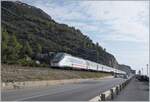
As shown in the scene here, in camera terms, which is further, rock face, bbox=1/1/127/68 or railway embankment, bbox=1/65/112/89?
rock face, bbox=1/1/127/68

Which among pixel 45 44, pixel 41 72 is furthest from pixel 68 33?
pixel 41 72

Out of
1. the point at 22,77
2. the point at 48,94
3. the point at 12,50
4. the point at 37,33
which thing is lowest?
the point at 48,94

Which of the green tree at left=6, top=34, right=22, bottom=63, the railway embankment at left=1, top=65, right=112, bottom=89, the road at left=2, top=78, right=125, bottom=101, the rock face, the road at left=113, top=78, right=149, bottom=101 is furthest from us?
the rock face

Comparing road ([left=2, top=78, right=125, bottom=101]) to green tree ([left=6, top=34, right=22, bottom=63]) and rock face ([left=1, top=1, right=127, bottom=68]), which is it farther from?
rock face ([left=1, top=1, right=127, bottom=68])

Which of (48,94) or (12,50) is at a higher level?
(12,50)

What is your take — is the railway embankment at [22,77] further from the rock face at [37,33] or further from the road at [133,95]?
the rock face at [37,33]

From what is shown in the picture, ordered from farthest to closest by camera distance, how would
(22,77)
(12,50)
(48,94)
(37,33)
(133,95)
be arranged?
(37,33) < (12,50) < (22,77) < (133,95) < (48,94)

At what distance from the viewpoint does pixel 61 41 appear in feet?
560

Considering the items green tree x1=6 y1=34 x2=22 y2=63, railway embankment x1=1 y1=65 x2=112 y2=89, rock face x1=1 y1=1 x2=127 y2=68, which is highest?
rock face x1=1 y1=1 x2=127 y2=68

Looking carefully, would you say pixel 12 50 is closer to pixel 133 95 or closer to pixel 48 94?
pixel 133 95

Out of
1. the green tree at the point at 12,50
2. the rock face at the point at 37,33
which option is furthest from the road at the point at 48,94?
the rock face at the point at 37,33

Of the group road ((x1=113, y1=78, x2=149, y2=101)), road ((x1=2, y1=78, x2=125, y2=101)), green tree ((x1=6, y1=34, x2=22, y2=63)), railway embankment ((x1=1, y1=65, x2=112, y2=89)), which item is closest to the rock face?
green tree ((x1=6, y1=34, x2=22, y2=63))

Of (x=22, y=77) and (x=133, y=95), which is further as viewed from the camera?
(x=22, y=77)

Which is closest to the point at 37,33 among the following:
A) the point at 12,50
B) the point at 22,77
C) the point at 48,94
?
the point at 12,50
